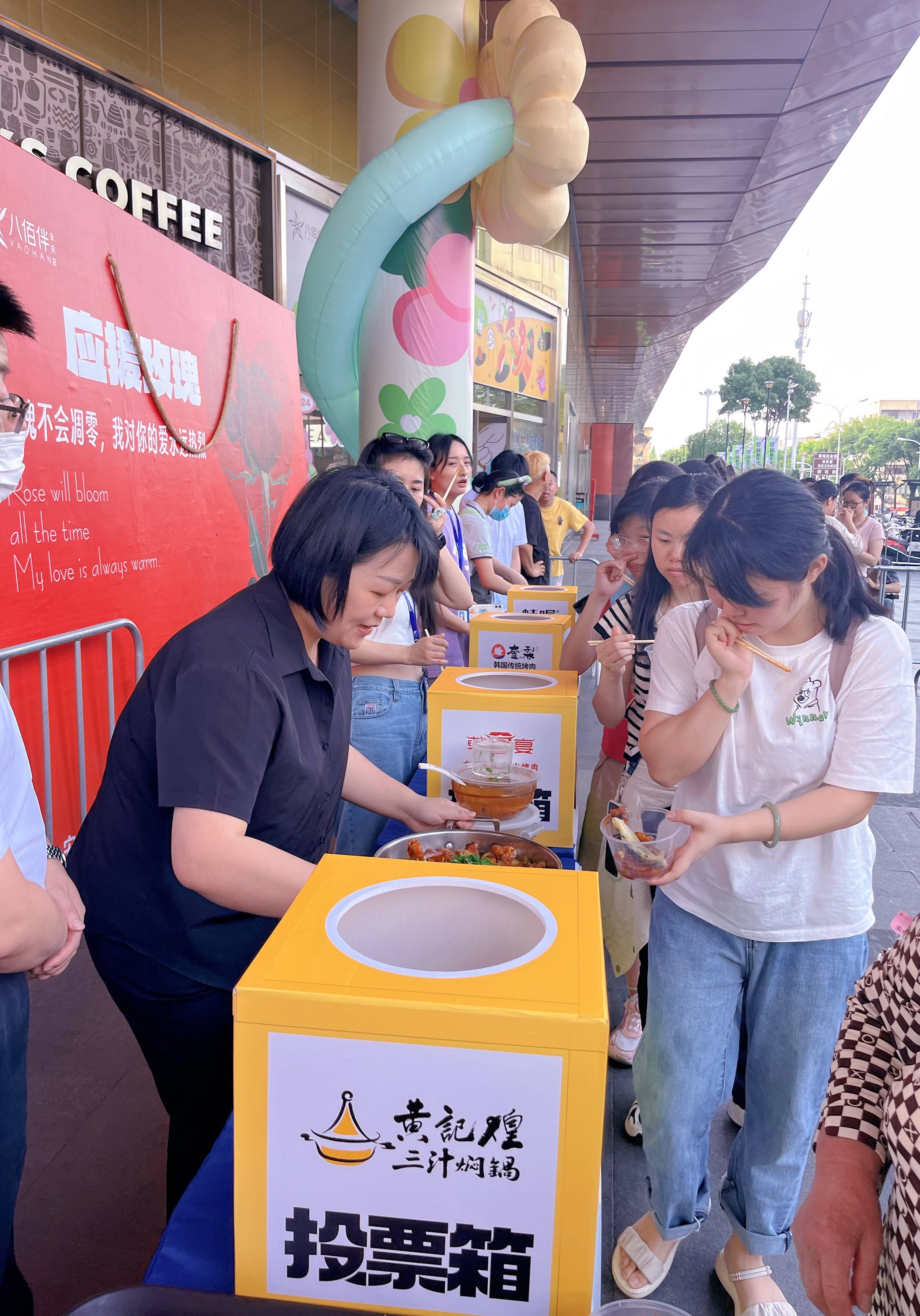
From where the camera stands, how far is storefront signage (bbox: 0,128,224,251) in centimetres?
449

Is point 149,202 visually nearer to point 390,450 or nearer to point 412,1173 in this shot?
point 390,450

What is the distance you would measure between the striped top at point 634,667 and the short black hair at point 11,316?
1.47m

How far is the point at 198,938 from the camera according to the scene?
1304 millimetres

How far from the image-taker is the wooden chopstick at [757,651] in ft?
4.93

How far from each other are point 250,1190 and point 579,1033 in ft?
1.10

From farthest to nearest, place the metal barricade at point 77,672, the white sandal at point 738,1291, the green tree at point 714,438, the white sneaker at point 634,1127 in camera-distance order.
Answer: the green tree at point 714,438, the metal barricade at point 77,672, the white sneaker at point 634,1127, the white sandal at point 738,1291

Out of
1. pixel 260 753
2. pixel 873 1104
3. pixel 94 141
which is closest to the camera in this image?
pixel 873 1104

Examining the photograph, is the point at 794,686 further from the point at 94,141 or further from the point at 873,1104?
the point at 94,141

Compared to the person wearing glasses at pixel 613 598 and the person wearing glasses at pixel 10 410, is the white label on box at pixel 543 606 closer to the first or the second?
the person wearing glasses at pixel 613 598

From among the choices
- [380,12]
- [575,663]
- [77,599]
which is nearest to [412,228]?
[380,12]

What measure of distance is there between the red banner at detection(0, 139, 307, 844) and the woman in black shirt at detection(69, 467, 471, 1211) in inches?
73.0

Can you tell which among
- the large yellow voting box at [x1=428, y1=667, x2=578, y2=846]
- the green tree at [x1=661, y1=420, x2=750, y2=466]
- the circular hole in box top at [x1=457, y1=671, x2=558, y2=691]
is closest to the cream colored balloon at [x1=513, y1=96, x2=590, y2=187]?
the circular hole in box top at [x1=457, y1=671, x2=558, y2=691]

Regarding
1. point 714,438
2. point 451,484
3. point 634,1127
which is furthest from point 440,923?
point 714,438

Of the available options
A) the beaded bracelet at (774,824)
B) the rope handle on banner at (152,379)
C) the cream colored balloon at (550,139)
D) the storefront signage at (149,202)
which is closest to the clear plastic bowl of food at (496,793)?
the beaded bracelet at (774,824)
